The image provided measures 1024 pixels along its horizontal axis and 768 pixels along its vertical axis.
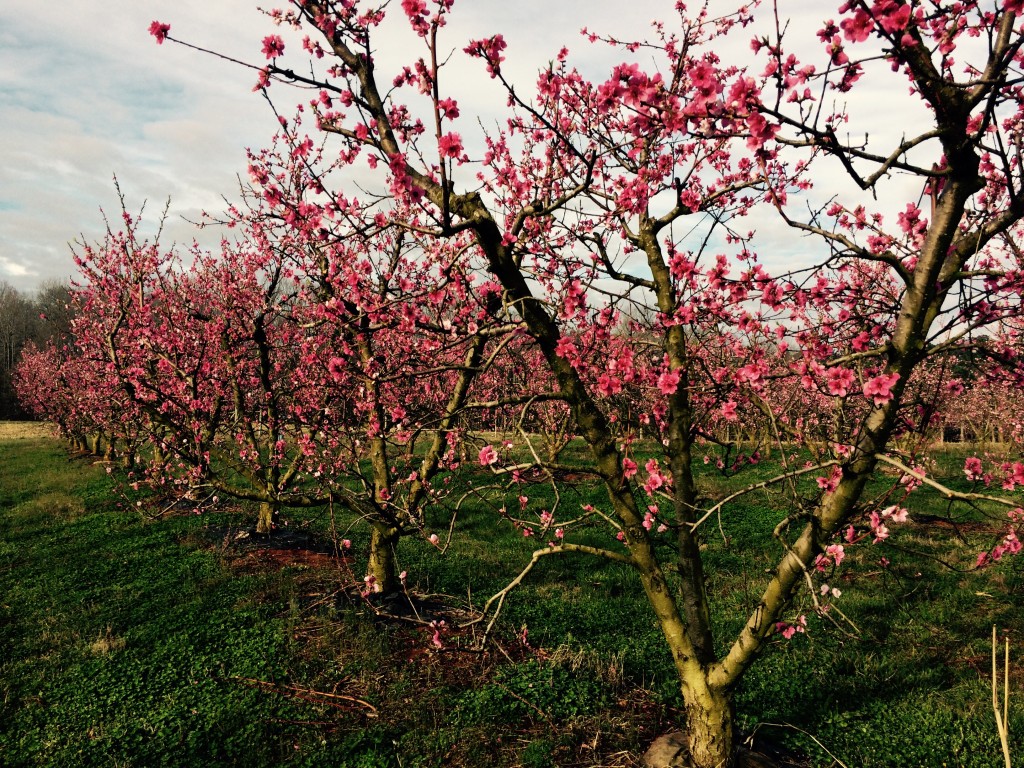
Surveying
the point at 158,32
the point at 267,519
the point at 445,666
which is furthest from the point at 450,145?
the point at 267,519

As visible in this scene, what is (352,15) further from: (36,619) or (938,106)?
(36,619)

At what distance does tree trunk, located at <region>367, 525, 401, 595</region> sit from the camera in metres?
7.27

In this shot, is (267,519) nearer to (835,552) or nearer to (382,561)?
(382,561)

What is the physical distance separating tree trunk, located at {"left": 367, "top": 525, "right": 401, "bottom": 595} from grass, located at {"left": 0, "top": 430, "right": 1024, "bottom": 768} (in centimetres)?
40

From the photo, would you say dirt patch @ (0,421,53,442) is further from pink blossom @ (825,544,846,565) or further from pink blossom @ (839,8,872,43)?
pink blossom @ (839,8,872,43)

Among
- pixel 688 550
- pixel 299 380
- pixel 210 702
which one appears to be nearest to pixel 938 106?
pixel 688 550

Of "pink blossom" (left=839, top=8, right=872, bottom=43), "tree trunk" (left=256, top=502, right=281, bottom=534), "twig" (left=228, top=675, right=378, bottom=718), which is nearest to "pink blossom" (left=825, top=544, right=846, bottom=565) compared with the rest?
"pink blossom" (left=839, top=8, right=872, bottom=43)

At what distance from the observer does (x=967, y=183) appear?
313 centimetres

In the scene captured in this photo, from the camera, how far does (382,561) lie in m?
7.46

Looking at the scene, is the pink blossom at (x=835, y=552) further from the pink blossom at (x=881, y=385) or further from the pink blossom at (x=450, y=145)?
the pink blossom at (x=450, y=145)

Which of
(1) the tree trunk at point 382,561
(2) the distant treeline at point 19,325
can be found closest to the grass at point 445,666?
(1) the tree trunk at point 382,561

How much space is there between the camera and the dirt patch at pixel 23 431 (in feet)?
110

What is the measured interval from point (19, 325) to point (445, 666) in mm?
83562

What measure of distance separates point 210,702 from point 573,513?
8358 mm
